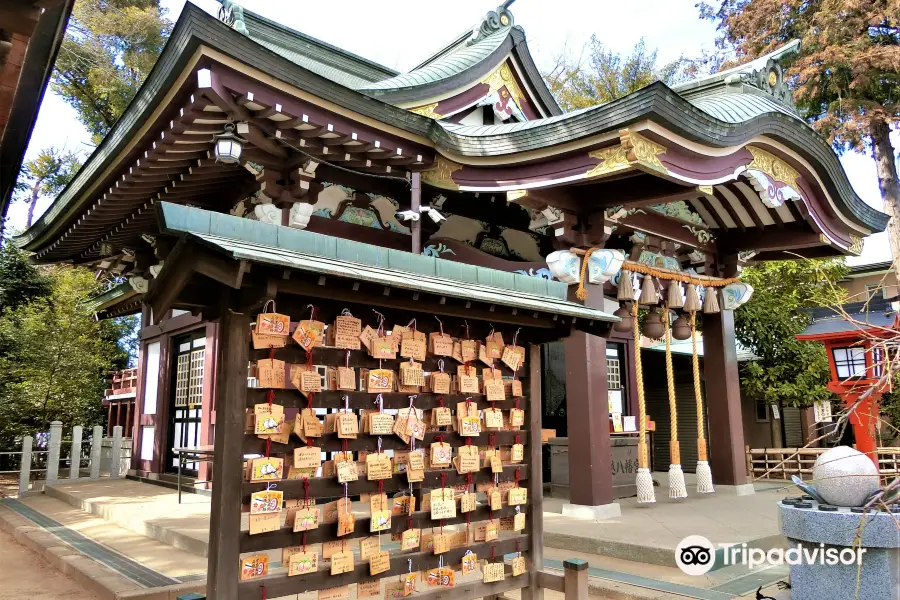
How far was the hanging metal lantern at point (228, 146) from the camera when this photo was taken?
5.65m

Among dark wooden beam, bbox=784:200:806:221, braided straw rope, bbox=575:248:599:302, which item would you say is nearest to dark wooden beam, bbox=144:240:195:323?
braided straw rope, bbox=575:248:599:302

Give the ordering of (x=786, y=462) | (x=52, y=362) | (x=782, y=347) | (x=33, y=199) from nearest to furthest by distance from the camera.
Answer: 1. (x=786, y=462)
2. (x=782, y=347)
3. (x=52, y=362)
4. (x=33, y=199)

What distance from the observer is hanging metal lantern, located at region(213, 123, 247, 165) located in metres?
5.65

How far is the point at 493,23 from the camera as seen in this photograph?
9898 millimetres

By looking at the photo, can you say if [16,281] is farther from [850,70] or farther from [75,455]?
[850,70]

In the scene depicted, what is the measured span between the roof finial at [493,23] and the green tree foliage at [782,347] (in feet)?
28.3

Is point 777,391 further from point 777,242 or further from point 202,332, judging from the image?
point 202,332

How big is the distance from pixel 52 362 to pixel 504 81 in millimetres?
12434

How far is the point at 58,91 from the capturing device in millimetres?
22016

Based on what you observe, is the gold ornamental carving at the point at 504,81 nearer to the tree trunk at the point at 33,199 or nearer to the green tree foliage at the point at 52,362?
the green tree foliage at the point at 52,362

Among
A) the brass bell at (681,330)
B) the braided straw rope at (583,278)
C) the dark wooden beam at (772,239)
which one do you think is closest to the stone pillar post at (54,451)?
the braided straw rope at (583,278)

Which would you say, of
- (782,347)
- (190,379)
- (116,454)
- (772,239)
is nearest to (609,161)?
(772,239)

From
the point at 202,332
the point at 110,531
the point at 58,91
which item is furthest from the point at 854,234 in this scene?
the point at 58,91

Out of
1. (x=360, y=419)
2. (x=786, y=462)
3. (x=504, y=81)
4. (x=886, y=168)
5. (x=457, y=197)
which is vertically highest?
Result: (x=886, y=168)
